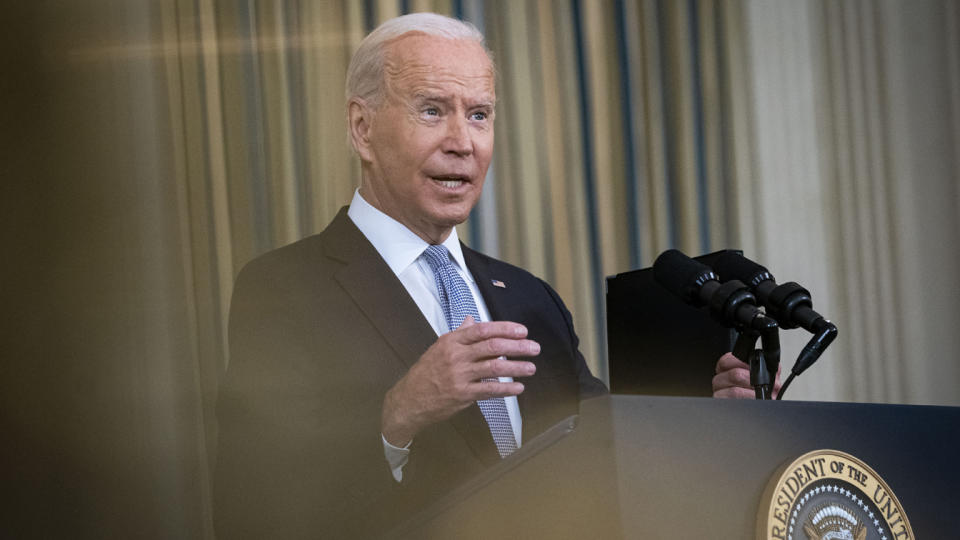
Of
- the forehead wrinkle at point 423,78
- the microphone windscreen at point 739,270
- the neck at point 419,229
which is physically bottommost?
the microphone windscreen at point 739,270

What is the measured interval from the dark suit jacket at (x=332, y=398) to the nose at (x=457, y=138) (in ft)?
0.79

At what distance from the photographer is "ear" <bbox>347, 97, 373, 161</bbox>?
6.18 ft

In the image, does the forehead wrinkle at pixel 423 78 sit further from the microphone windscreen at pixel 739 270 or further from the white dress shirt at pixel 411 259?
the microphone windscreen at pixel 739 270

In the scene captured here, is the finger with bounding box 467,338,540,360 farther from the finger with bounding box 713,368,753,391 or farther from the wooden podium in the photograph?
the finger with bounding box 713,368,753,391

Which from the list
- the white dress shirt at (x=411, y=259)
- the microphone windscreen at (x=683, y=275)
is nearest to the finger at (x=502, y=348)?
the microphone windscreen at (x=683, y=275)

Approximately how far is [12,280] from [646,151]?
77.5 inches

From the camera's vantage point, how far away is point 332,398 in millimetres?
1535

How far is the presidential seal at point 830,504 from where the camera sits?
0.90m

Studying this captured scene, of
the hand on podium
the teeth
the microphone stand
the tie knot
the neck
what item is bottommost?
the hand on podium

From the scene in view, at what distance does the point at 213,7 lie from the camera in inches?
107

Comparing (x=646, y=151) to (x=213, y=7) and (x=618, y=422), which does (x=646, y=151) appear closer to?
(x=213, y=7)

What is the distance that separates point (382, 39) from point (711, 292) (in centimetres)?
96

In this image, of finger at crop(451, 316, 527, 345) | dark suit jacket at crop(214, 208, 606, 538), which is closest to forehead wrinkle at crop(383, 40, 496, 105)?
dark suit jacket at crop(214, 208, 606, 538)

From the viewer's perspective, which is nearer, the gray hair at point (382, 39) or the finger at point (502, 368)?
the finger at point (502, 368)
